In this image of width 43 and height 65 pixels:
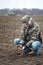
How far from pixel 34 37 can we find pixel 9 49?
1.68 m

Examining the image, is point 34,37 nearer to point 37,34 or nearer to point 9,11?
point 37,34

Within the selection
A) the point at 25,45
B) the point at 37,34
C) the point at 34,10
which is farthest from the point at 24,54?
the point at 34,10

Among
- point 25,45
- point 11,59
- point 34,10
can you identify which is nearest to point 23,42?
point 25,45

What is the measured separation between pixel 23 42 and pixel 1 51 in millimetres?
1134

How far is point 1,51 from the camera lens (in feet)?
32.1

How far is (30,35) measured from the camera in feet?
→ 29.0

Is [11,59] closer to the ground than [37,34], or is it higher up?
closer to the ground

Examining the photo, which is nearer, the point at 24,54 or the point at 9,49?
the point at 24,54

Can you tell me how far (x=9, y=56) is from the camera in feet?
29.2

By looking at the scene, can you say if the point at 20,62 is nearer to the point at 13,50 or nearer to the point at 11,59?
the point at 11,59

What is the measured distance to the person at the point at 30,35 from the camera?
28.3 ft

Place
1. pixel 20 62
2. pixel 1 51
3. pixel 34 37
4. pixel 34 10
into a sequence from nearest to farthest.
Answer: pixel 20 62
pixel 34 37
pixel 1 51
pixel 34 10

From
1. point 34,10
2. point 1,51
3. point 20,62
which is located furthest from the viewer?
point 34,10

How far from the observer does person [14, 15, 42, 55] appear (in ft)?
28.3
